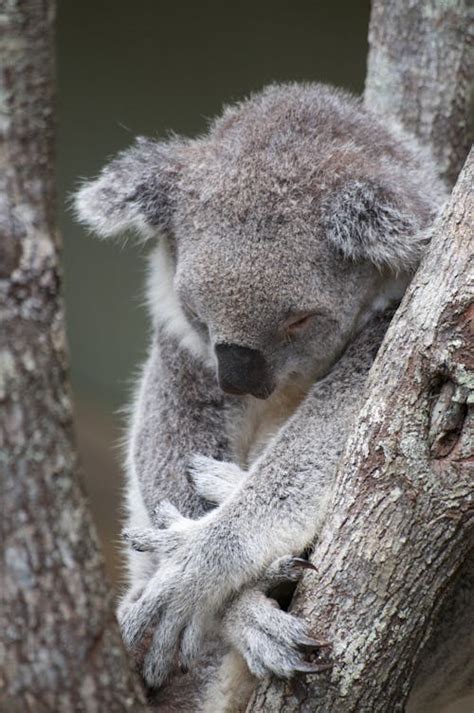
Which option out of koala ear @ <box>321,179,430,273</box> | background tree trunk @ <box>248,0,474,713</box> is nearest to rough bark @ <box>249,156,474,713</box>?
background tree trunk @ <box>248,0,474,713</box>

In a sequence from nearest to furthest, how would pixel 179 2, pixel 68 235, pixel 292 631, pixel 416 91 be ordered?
pixel 292 631 → pixel 416 91 → pixel 179 2 → pixel 68 235

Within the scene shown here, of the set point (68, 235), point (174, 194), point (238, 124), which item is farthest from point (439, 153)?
point (68, 235)

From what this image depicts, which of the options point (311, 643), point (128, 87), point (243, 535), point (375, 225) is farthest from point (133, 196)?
point (128, 87)

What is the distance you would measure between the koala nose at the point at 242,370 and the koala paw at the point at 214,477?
236 mm

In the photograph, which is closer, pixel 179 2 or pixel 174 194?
pixel 174 194

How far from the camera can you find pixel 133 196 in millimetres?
3045

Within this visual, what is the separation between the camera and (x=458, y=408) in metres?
2.17

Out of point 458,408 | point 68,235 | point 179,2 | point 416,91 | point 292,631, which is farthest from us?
point 68,235

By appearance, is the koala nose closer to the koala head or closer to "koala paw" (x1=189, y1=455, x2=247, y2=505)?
the koala head

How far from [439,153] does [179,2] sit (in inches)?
132

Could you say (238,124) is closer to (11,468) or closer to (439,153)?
(439,153)

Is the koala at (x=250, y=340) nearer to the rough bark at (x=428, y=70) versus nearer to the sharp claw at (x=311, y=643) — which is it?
the sharp claw at (x=311, y=643)

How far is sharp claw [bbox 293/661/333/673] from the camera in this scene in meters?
2.25

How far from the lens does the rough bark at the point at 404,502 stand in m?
2.17
